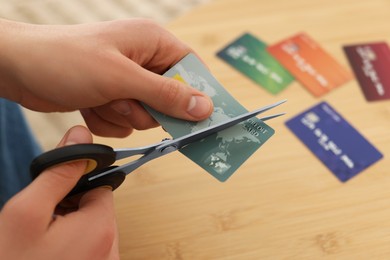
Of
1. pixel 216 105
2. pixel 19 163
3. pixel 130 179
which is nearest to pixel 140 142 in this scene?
pixel 130 179

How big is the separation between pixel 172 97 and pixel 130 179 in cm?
18

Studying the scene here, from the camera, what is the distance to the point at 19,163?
0.86m

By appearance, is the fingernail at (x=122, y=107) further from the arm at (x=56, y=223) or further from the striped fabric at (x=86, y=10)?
the striped fabric at (x=86, y=10)

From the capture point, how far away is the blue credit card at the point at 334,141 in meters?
0.71

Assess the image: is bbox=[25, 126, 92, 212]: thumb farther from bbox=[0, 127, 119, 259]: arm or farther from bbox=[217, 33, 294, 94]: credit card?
bbox=[217, 33, 294, 94]: credit card

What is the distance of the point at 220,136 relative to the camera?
589mm

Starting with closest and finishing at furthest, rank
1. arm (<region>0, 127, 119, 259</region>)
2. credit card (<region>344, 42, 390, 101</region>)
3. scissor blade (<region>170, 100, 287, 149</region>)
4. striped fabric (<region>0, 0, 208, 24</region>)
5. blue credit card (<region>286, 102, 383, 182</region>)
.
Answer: arm (<region>0, 127, 119, 259</region>)
scissor blade (<region>170, 100, 287, 149</region>)
blue credit card (<region>286, 102, 383, 182</region>)
credit card (<region>344, 42, 390, 101</region>)
striped fabric (<region>0, 0, 208, 24</region>)

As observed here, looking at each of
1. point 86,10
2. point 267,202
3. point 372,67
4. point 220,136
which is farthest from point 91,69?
point 86,10

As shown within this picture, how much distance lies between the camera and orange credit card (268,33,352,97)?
826 millimetres

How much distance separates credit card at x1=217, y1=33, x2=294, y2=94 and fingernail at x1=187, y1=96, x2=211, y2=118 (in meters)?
0.25

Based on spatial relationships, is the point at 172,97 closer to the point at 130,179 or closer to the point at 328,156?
the point at 130,179

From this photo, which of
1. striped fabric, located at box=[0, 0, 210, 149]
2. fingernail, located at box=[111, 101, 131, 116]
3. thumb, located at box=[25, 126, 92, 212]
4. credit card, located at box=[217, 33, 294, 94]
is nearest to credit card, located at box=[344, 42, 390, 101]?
credit card, located at box=[217, 33, 294, 94]

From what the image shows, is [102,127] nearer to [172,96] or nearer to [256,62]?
[172,96]

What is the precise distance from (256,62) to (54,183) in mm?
510
